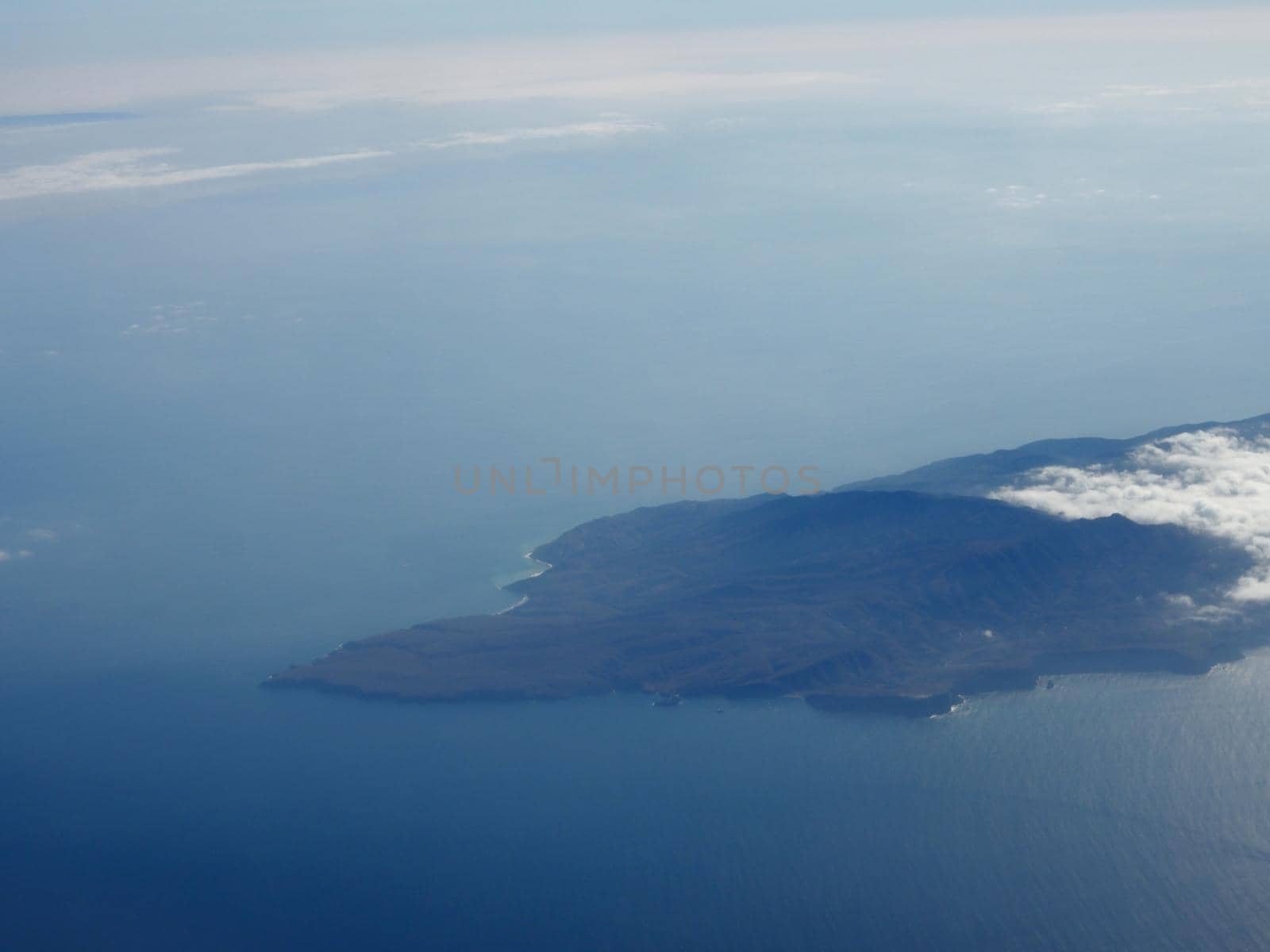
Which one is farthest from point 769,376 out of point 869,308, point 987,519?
point 987,519

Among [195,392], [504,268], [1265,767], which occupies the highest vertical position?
[504,268]

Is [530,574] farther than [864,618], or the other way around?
[530,574]

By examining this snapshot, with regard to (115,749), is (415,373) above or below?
above

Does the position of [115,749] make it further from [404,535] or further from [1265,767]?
[1265,767]

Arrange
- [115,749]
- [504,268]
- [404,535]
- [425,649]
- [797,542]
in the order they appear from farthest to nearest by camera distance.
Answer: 1. [504,268]
2. [404,535]
3. [797,542]
4. [425,649]
5. [115,749]

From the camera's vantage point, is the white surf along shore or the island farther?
the white surf along shore

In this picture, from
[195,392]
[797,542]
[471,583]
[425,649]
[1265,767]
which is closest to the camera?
[1265,767]

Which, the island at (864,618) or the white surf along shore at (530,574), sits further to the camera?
the white surf along shore at (530,574)

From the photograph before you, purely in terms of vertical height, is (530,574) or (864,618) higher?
(530,574)
